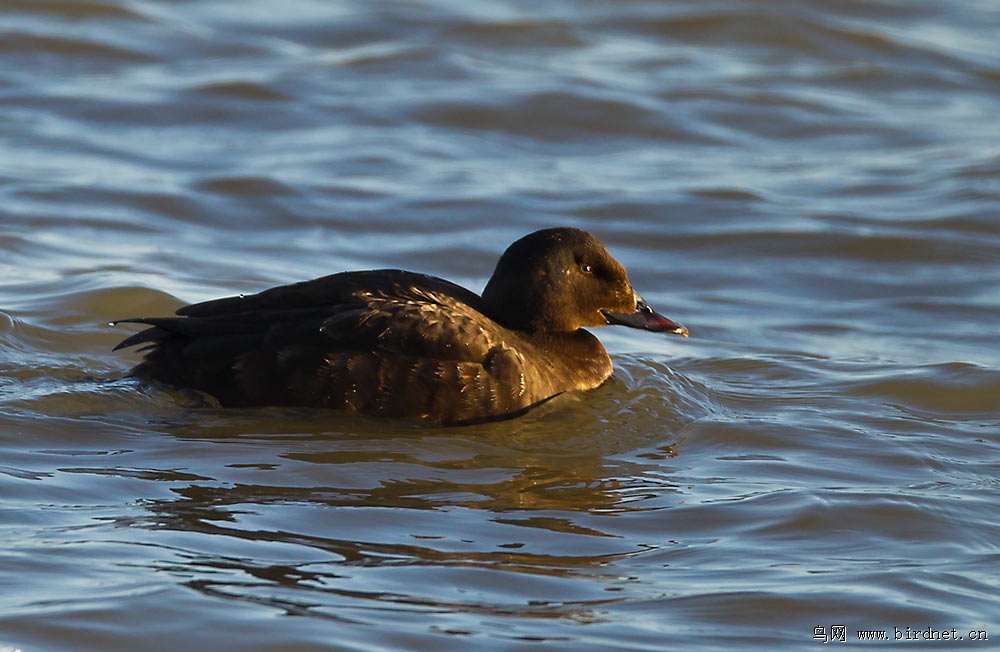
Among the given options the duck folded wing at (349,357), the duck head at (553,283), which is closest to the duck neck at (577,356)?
the duck head at (553,283)

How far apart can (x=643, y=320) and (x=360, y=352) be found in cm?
162

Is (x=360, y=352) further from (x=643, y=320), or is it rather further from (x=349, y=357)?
(x=643, y=320)

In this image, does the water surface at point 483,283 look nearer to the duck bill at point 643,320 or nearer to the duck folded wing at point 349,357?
the duck folded wing at point 349,357

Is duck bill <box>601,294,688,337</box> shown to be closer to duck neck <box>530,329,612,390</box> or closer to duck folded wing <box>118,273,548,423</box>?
duck neck <box>530,329,612,390</box>

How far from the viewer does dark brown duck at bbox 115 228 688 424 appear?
21.0 feet

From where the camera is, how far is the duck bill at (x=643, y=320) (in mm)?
7289

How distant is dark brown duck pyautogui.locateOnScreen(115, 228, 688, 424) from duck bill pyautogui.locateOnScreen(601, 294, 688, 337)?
1.68ft

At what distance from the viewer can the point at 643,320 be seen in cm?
733

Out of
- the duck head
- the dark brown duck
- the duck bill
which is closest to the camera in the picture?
the dark brown duck

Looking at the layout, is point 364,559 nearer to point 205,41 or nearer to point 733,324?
point 733,324

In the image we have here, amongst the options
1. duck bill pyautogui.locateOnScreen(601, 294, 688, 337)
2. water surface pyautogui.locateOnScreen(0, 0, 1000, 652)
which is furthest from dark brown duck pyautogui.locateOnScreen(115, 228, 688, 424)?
duck bill pyautogui.locateOnScreen(601, 294, 688, 337)

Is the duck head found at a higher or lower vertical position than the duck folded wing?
higher

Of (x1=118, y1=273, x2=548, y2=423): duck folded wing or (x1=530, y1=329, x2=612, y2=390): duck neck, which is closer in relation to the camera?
(x1=118, y1=273, x2=548, y2=423): duck folded wing

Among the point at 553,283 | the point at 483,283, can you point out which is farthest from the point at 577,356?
the point at 483,283
